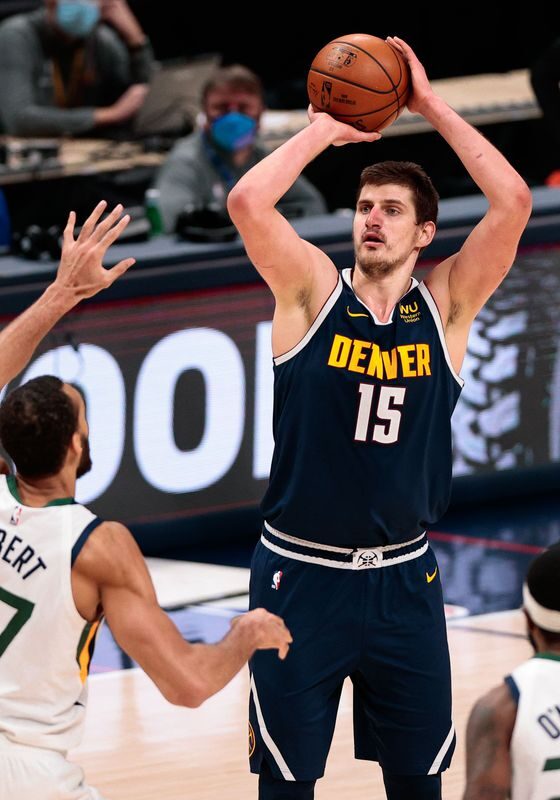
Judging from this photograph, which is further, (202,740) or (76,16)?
(76,16)

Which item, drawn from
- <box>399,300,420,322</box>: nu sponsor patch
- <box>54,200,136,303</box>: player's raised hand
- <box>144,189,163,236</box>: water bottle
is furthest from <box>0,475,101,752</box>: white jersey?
<box>144,189,163,236</box>: water bottle

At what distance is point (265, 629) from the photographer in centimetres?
377

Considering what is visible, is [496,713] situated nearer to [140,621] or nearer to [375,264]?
[140,621]

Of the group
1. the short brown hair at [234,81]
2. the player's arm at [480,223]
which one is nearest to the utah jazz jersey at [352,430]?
the player's arm at [480,223]

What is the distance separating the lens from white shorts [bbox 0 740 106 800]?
11.8 ft

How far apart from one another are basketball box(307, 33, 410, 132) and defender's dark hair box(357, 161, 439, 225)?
0.15m

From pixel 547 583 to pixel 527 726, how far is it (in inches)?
11.1

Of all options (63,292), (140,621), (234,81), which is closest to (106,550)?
(140,621)

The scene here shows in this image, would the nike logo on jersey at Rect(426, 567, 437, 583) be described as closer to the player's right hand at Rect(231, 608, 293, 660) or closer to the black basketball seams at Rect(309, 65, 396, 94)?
the player's right hand at Rect(231, 608, 293, 660)

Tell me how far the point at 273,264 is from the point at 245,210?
0.17 meters

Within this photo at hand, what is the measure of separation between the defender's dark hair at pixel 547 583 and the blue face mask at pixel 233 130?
18.7 ft

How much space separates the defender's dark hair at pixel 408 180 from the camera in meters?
4.46

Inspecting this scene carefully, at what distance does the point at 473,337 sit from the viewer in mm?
7852

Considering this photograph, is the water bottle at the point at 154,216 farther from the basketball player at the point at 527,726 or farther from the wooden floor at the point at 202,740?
the basketball player at the point at 527,726
